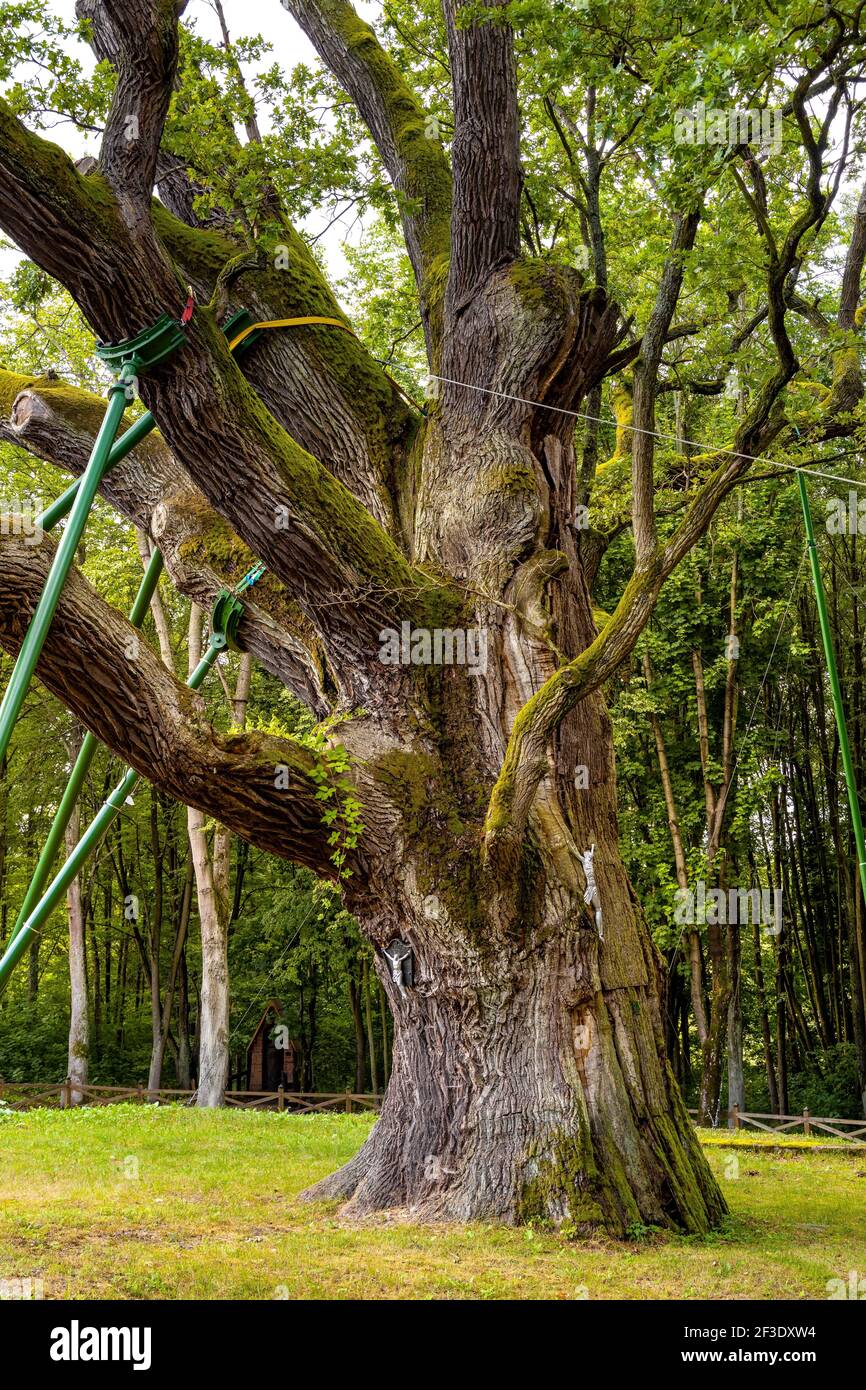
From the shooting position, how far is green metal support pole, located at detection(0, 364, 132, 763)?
13.8 feet

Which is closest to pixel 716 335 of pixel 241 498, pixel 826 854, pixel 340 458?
pixel 340 458

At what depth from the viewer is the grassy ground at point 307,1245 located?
4.82 m

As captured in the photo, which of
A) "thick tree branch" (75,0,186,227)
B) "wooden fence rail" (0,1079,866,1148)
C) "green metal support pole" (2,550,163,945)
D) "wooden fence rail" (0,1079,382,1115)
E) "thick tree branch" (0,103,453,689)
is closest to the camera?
"thick tree branch" (75,0,186,227)

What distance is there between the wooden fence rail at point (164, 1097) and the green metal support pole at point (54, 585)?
1326cm

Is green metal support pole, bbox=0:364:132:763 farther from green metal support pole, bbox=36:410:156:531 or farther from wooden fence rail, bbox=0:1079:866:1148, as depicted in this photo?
wooden fence rail, bbox=0:1079:866:1148

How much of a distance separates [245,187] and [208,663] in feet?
9.98

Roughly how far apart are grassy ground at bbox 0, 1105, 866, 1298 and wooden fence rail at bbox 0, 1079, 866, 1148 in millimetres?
5770

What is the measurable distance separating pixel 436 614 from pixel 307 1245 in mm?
3657

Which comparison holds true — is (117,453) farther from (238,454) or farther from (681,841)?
(681,841)

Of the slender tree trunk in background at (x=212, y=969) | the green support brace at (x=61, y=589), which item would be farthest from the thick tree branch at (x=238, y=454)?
the slender tree trunk in background at (x=212, y=969)

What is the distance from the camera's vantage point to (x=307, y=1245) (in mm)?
5625

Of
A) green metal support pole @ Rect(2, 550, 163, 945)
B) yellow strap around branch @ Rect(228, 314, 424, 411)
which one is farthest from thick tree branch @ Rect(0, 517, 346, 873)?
yellow strap around branch @ Rect(228, 314, 424, 411)

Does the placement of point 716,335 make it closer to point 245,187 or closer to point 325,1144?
point 245,187
